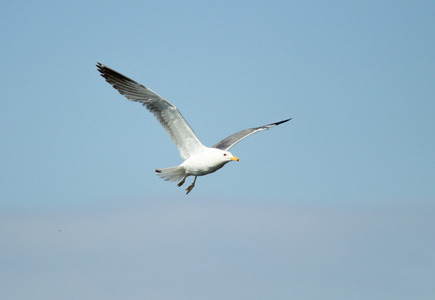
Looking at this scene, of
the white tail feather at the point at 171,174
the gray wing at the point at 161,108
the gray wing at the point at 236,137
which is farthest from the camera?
the gray wing at the point at 236,137

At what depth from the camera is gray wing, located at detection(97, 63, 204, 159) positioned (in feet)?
45.7

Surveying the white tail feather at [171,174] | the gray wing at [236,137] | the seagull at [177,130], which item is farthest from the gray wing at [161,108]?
the gray wing at [236,137]

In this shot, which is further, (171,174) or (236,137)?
(236,137)

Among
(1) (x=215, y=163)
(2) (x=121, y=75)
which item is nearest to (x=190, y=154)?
(1) (x=215, y=163)

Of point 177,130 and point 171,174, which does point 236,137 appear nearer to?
point 171,174

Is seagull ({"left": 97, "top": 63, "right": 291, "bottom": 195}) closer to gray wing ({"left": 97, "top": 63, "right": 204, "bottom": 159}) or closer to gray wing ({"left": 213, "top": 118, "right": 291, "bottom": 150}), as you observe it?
gray wing ({"left": 97, "top": 63, "right": 204, "bottom": 159})

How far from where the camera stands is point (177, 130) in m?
14.3

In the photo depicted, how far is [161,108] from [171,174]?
1672 millimetres

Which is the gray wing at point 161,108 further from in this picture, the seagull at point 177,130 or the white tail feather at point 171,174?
the white tail feather at point 171,174

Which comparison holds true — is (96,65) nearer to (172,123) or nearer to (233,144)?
(172,123)

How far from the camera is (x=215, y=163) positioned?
14.1 m

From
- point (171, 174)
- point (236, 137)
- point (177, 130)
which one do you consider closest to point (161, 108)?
point (177, 130)

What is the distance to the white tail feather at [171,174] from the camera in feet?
48.1

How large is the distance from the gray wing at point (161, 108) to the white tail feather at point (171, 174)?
507 mm
